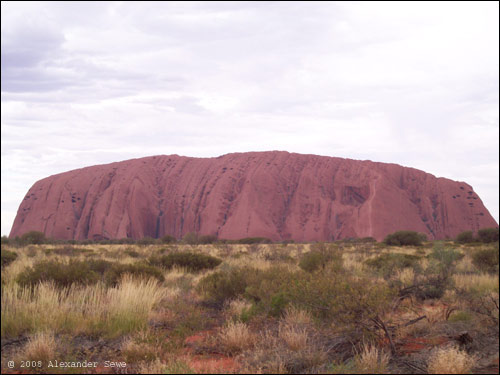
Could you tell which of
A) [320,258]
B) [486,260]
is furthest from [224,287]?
[486,260]

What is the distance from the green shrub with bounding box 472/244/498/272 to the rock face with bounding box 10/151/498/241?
4529 centimetres

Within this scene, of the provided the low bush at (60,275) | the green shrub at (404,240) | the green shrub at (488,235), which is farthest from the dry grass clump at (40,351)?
the green shrub at (488,235)

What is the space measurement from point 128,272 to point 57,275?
193cm

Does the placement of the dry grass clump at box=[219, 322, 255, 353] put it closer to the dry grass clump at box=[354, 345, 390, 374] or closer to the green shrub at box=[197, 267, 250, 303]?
the dry grass clump at box=[354, 345, 390, 374]

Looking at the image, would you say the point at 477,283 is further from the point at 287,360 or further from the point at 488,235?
the point at 488,235

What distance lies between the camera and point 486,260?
1409 centimetres

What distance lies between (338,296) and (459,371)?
154cm

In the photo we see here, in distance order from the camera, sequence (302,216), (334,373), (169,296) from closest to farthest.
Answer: (334,373) → (169,296) → (302,216)

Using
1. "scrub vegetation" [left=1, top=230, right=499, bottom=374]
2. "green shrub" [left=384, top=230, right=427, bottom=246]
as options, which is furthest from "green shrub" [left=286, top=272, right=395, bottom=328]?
"green shrub" [left=384, top=230, right=427, bottom=246]

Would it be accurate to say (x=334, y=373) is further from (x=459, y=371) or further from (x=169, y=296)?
(x=169, y=296)

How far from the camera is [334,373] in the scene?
3.71 m

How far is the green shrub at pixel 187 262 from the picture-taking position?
14.2 metres

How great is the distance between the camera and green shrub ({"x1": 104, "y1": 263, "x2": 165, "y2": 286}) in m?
9.55

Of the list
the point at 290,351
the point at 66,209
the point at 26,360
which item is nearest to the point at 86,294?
the point at 26,360
